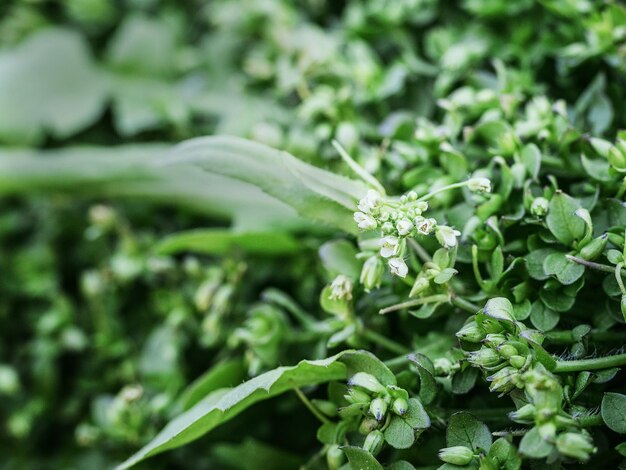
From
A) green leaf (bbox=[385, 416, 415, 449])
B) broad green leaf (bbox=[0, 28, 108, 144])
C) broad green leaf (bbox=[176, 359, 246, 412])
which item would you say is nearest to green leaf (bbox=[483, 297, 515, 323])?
green leaf (bbox=[385, 416, 415, 449])

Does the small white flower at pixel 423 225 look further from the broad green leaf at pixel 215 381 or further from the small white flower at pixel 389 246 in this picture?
the broad green leaf at pixel 215 381

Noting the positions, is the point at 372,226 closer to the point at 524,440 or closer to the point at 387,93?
the point at 524,440

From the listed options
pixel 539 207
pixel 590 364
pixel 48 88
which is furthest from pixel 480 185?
pixel 48 88

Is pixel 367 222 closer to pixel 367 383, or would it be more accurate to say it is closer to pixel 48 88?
pixel 367 383

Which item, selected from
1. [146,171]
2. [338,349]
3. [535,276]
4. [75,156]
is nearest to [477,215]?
[535,276]

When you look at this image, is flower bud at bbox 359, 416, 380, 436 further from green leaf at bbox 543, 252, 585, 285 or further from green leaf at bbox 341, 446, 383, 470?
green leaf at bbox 543, 252, 585, 285

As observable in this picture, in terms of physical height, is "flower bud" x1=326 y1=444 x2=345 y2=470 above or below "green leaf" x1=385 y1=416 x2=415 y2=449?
below
